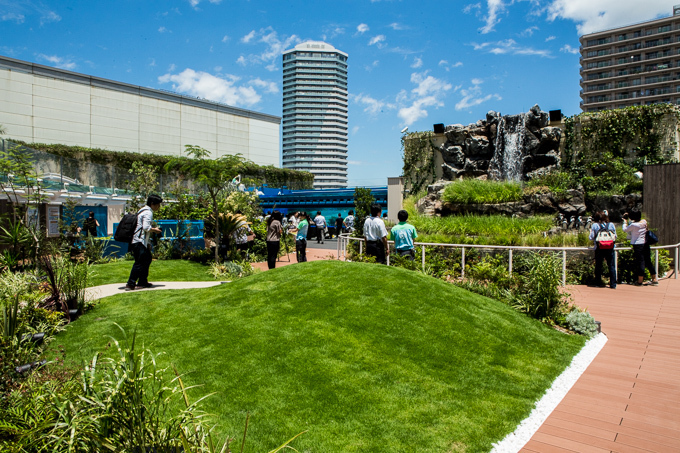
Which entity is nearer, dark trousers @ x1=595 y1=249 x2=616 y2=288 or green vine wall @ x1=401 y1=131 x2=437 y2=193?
dark trousers @ x1=595 y1=249 x2=616 y2=288

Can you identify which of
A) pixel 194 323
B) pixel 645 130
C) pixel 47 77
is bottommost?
pixel 194 323

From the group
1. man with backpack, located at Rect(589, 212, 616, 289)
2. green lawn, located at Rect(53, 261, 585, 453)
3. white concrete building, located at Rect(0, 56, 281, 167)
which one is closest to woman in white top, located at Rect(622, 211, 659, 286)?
man with backpack, located at Rect(589, 212, 616, 289)

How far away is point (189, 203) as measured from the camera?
15.7m

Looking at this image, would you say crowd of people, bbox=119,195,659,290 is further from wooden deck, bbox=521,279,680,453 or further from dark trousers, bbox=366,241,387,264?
wooden deck, bbox=521,279,680,453

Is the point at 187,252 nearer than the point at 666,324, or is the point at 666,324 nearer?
the point at 666,324

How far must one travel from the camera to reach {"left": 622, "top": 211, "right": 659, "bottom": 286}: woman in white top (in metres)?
9.68

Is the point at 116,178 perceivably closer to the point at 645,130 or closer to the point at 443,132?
the point at 443,132

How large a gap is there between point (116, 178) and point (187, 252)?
825cm

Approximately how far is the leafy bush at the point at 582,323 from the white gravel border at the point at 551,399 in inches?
7.6

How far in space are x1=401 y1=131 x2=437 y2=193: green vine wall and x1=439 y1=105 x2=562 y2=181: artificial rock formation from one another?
3.35 ft

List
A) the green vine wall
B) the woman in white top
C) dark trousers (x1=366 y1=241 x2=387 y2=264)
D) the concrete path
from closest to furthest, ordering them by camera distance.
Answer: the concrete path
dark trousers (x1=366 y1=241 x2=387 y2=264)
the woman in white top
the green vine wall

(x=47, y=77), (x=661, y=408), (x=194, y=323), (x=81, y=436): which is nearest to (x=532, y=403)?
(x=661, y=408)

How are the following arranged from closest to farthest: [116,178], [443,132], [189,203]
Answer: [189,203], [116,178], [443,132]

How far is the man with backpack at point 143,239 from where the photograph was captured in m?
8.13
